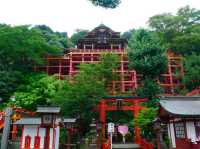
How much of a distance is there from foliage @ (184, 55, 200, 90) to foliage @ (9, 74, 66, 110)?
14871 millimetres

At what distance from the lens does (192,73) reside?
27328 millimetres

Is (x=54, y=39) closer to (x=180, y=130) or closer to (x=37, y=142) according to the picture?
(x=37, y=142)

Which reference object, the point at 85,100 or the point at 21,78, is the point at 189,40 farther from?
the point at 21,78

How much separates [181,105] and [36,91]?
15.2m

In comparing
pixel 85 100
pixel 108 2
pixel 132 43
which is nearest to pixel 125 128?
pixel 85 100

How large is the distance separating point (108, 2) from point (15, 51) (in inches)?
998

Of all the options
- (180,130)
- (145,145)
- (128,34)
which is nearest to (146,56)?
(145,145)

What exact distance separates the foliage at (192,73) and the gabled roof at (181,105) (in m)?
11.3

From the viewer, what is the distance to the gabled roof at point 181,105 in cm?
1305

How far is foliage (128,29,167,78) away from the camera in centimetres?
2386

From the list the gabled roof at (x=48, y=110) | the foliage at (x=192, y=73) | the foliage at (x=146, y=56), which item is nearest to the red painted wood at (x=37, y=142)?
the gabled roof at (x=48, y=110)

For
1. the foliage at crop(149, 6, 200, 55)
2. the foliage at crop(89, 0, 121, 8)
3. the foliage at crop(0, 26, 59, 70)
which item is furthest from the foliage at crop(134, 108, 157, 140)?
the foliage at crop(149, 6, 200, 55)

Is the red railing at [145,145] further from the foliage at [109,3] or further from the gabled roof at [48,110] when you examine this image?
the foliage at [109,3]

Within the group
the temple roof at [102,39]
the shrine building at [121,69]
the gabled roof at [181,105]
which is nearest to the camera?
the gabled roof at [181,105]
